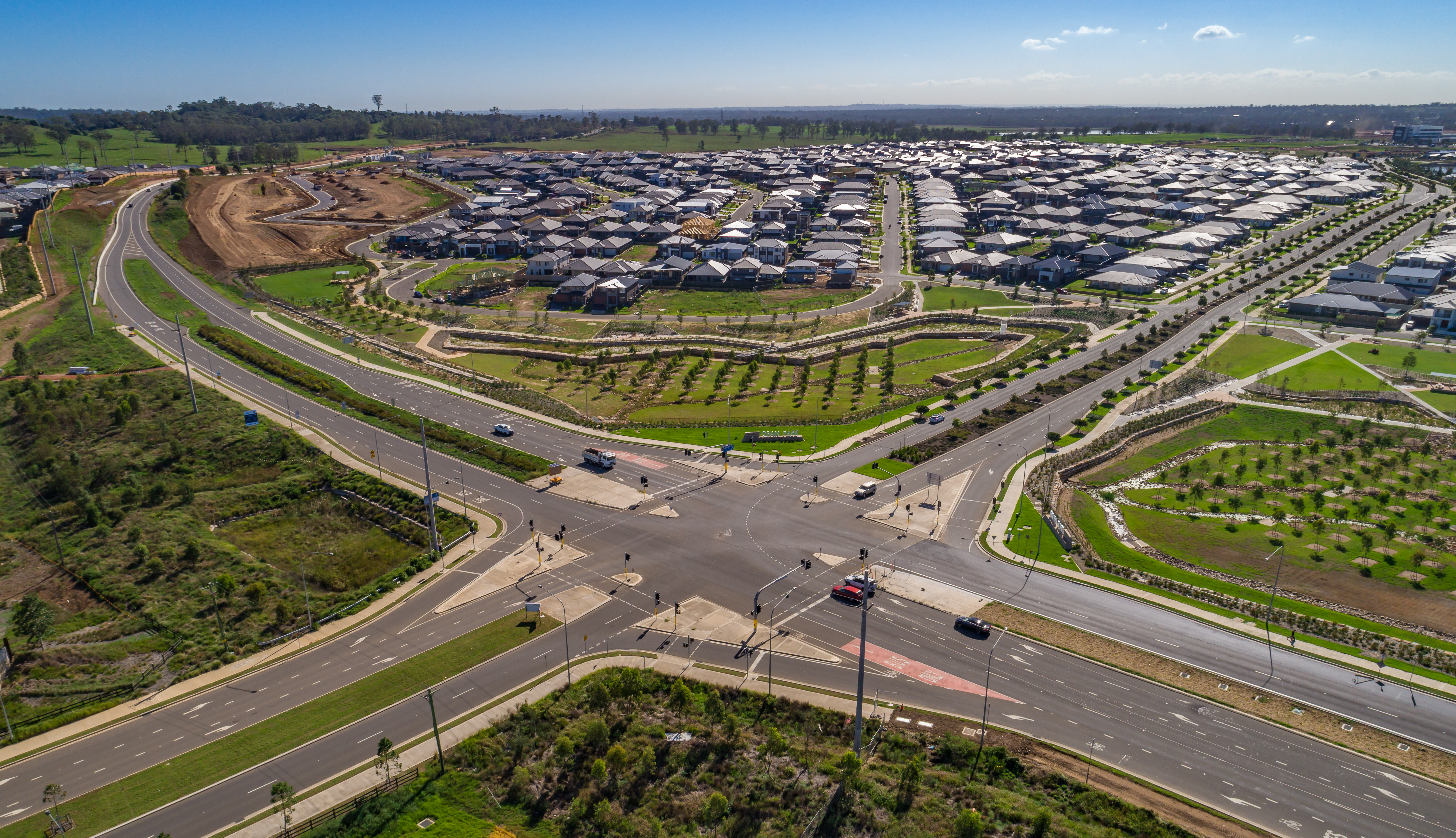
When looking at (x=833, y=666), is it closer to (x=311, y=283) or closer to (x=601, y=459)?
(x=601, y=459)

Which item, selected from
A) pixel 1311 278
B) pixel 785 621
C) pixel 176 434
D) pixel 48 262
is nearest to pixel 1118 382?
pixel 785 621

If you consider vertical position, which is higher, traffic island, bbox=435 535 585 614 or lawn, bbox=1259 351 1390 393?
lawn, bbox=1259 351 1390 393

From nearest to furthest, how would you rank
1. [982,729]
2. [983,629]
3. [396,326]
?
[982,729], [983,629], [396,326]

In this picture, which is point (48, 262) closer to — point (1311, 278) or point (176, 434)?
point (176, 434)

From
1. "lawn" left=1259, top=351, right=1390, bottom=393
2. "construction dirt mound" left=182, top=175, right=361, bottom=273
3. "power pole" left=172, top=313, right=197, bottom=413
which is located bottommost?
"lawn" left=1259, top=351, right=1390, bottom=393

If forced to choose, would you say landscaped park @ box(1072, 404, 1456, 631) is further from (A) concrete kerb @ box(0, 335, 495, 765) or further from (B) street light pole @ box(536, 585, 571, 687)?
(A) concrete kerb @ box(0, 335, 495, 765)

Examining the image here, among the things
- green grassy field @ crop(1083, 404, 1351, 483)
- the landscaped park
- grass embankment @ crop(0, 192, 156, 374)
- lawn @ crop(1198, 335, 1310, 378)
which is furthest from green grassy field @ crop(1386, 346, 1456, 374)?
grass embankment @ crop(0, 192, 156, 374)
